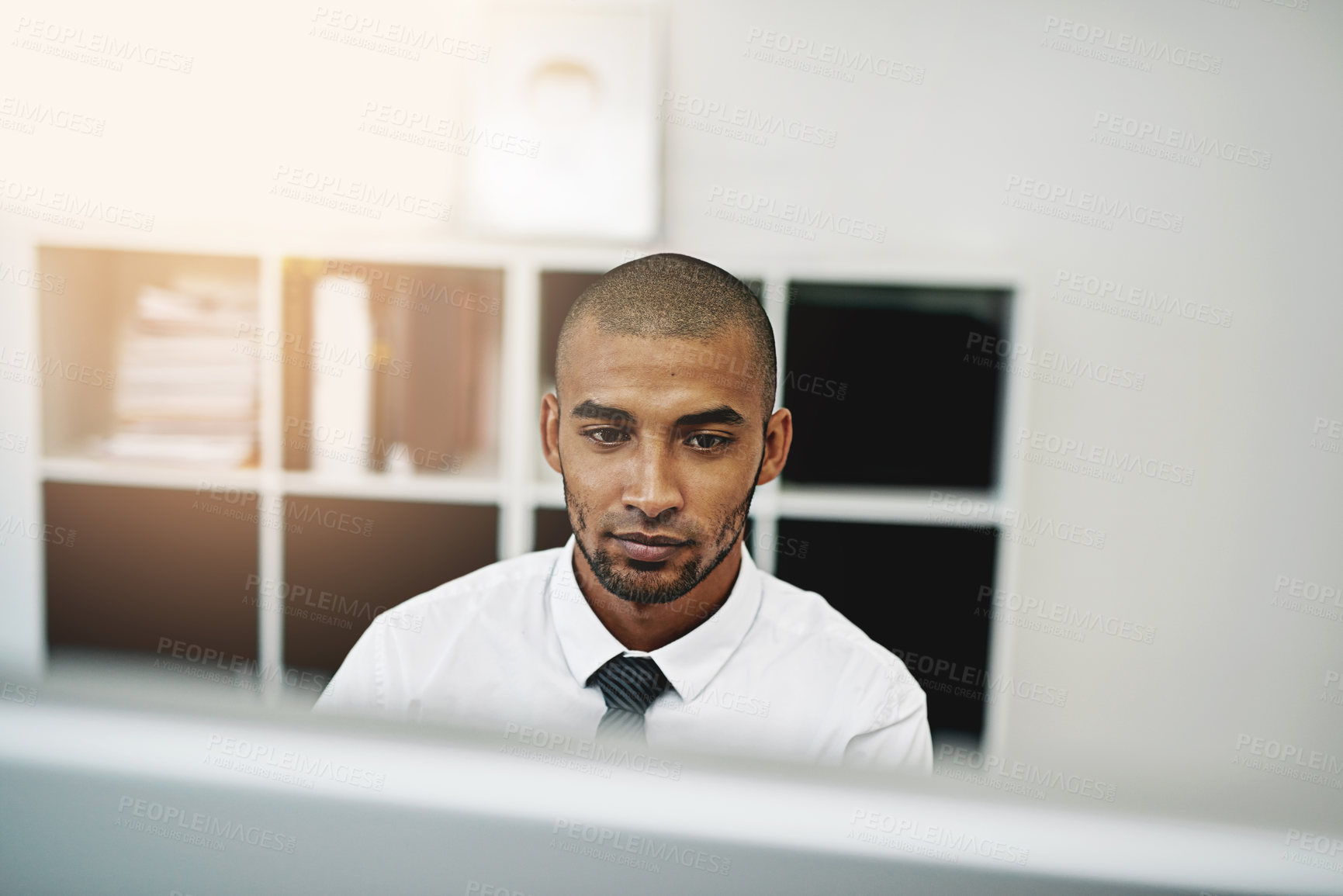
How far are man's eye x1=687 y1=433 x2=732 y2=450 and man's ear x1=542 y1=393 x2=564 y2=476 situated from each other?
0.17 meters

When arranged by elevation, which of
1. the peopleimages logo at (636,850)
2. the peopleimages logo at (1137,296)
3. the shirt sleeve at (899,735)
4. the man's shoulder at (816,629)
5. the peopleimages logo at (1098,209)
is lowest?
the shirt sleeve at (899,735)

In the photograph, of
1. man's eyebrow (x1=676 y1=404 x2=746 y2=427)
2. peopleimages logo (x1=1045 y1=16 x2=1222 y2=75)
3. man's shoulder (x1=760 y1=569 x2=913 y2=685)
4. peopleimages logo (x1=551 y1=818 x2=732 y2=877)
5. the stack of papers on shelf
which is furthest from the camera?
the stack of papers on shelf

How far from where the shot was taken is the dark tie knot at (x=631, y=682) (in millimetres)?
914

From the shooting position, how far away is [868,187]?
138cm

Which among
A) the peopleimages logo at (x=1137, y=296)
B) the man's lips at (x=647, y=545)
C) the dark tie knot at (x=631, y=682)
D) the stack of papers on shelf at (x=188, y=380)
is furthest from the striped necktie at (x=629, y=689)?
the peopleimages logo at (x=1137, y=296)

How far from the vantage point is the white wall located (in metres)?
1.20

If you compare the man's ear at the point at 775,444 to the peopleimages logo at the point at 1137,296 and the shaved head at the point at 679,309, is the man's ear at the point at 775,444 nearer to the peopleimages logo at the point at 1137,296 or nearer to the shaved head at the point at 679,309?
the shaved head at the point at 679,309

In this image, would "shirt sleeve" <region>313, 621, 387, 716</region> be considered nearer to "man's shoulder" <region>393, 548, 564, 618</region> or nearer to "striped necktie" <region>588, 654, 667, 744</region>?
"man's shoulder" <region>393, 548, 564, 618</region>

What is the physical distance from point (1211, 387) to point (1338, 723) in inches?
23.1

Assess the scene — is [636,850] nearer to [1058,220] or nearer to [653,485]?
[653,485]

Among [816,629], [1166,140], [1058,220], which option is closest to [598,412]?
[816,629]

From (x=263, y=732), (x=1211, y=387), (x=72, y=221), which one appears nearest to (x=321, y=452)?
(x=72, y=221)

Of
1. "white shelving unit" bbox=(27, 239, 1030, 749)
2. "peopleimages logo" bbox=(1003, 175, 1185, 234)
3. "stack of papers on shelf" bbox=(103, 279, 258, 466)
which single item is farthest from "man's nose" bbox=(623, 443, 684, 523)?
"peopleimages logo" bbox=(1003, 175, 1185, 234)

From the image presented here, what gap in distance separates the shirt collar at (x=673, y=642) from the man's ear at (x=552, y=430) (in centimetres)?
10
